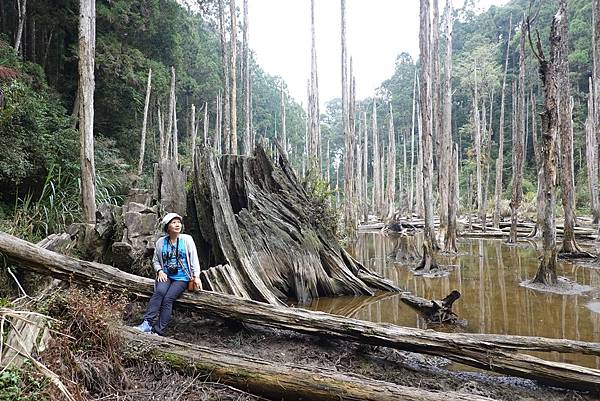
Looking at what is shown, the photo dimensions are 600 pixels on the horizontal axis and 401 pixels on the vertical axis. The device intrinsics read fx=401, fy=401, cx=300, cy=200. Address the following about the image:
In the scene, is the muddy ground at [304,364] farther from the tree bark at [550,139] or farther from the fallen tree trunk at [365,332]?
the tree bark at [550,139]

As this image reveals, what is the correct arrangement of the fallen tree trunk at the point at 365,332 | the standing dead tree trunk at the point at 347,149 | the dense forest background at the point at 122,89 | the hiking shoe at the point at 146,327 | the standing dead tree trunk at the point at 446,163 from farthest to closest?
the standing dead tree trunk at the point at 347,149
the standing dead tree trunk at the point at 446,163
the dense forest background at the point at 122,89
the hiking shoe at the point at 146,327
the fallen tree trunk at the point at 365,332

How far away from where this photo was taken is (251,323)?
452 cm

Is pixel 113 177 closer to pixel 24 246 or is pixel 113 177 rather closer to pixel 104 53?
pixel 104 53

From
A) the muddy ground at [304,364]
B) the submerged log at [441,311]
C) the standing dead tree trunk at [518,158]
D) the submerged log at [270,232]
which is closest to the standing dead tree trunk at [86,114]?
the submerged log at [270,232]

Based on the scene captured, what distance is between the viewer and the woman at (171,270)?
4305 millimetres

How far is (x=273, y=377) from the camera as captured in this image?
328cm

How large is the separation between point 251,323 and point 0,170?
21.0 ft

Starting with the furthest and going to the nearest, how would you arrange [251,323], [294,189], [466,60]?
[466,60] < [294,189] < [251,323]

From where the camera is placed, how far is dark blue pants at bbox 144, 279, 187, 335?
4238 millimetres

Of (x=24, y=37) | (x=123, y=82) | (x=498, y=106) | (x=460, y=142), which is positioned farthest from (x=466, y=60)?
(x=24, y=37)

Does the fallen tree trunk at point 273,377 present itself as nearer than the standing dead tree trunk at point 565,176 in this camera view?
Yes

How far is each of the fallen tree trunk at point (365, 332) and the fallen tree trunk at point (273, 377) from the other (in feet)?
2.56

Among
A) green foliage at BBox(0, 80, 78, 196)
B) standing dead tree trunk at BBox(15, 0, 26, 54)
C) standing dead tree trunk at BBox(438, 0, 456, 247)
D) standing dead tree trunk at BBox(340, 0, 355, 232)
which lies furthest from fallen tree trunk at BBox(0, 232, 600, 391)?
standing dead tree trunk at BBox(340, 0, 355, 232)

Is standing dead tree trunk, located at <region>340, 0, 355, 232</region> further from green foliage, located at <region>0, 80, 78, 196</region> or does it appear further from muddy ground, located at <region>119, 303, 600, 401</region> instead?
muddy ground, located at <region>119, 303, 600, 401</region>
